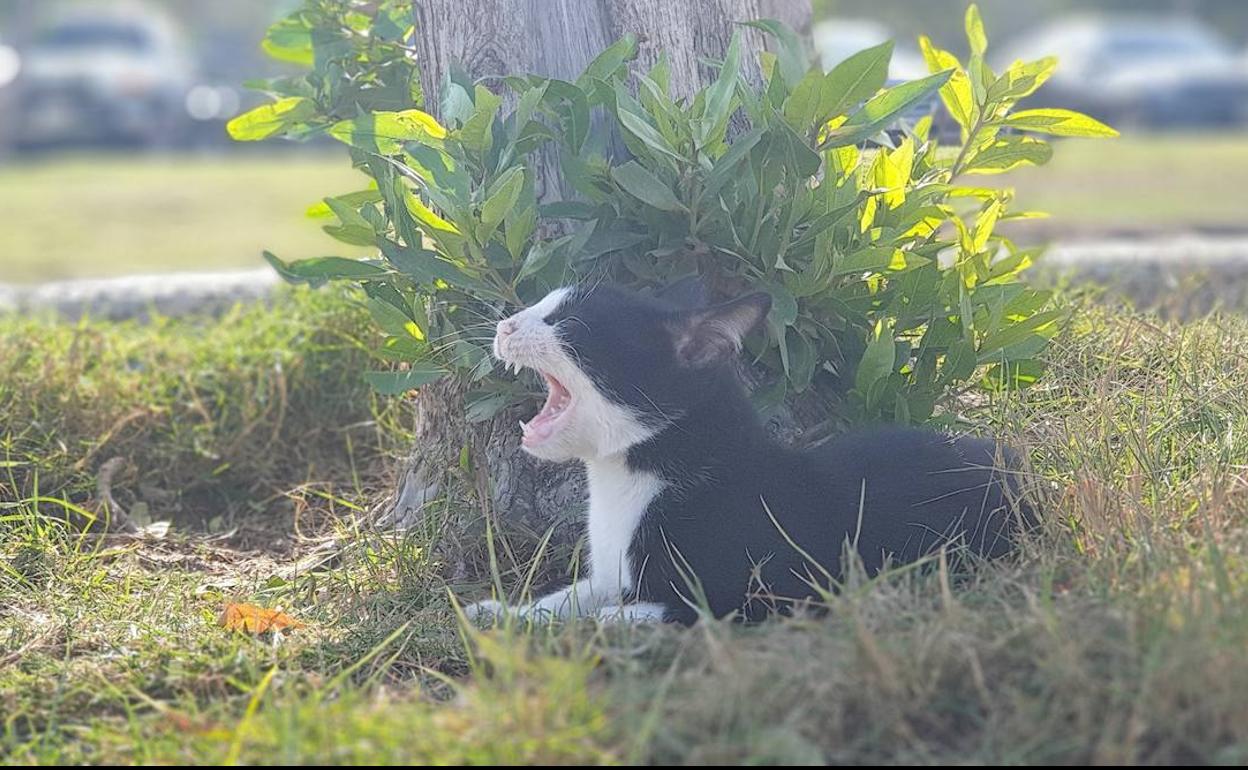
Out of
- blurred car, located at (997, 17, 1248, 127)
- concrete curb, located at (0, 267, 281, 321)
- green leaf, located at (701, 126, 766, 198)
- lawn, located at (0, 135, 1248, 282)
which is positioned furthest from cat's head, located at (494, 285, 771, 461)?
blurred car, located at (997, 17, 1248, 127)

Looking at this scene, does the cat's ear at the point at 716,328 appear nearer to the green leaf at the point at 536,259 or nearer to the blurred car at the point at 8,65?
the green leaf at the point at 536,259

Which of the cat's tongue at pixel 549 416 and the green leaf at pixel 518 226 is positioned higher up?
the green leaf at pixel 518 226

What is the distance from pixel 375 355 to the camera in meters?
4.47

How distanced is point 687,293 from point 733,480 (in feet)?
1.49

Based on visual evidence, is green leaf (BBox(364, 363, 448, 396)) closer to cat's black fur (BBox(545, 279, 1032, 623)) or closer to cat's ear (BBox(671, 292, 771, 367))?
cat's black fur (BBox(545, 279, 1032, 623))

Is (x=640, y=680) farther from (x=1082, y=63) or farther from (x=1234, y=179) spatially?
(x=1082, y=63)

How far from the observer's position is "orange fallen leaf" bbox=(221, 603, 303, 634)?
313cm

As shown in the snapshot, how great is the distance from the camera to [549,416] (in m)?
3.18

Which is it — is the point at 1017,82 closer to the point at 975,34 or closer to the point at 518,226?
the point at 975,34

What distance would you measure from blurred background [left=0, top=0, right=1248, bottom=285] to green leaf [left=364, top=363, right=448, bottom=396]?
2.66m

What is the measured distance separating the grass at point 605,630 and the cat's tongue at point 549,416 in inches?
16.5

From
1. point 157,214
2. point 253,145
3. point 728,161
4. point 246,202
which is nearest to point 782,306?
point 728,161

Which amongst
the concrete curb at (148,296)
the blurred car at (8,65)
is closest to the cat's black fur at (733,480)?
the concrete curb at (148,296)

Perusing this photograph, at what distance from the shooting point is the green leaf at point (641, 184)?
127 inches
